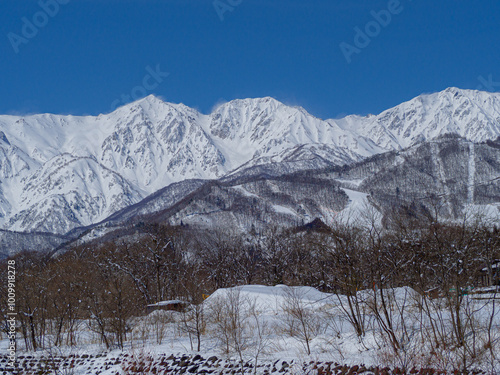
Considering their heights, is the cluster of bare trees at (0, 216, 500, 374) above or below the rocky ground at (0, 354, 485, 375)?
above

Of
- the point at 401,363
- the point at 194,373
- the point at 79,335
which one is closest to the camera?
the point at 401,363

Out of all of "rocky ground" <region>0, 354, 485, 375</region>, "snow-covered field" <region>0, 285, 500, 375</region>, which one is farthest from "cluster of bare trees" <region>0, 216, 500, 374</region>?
"rocky ground" <region>0, 354, 485, 375</region>

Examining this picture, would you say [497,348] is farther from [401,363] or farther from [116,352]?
[116,352]

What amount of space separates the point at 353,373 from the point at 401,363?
132 cm

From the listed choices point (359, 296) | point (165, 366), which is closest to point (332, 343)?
point (359, 296)

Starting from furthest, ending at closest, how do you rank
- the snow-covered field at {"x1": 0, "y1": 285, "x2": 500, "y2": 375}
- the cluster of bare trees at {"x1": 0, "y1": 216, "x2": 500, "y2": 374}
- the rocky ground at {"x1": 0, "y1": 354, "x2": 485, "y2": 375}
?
the cluster of bare trees at {"x1": 0, "y1": 216, "x2": 500, "y2": 374}
the rocky ground at {"x1": 0, "y1": 354, "x2": 485, "y2": 375}
the snow-covered field at {"x1": 0, "y1": 285, "x2": 500, "y2": 375}

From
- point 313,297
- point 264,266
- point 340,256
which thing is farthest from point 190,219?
point 340,256

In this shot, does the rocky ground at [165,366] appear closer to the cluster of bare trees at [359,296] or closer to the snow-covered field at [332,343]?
the snow-covered field at [332,343]

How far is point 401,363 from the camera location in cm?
1349

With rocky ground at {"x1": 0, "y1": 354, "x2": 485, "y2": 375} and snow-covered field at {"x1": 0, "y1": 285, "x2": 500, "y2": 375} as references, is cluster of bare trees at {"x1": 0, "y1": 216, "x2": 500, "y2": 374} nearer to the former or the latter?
snow-covered field at {"x1": 0, "y1": 285, "x2": 500, "y2": 375}

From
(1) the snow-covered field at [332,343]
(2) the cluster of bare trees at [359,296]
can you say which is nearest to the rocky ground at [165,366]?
(1) the snow-covered field at [332,343]

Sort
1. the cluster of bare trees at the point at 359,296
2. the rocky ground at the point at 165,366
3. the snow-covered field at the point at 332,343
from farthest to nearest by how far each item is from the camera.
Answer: the cluster of bare trees at the point at 359,296
the rocky ground at the point at 165,366
the snow-covered field at the point at 332,343

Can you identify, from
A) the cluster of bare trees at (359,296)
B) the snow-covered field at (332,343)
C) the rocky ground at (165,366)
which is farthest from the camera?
the cluster of bare trees at (359,296)

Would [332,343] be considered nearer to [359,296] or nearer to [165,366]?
[359,296]
